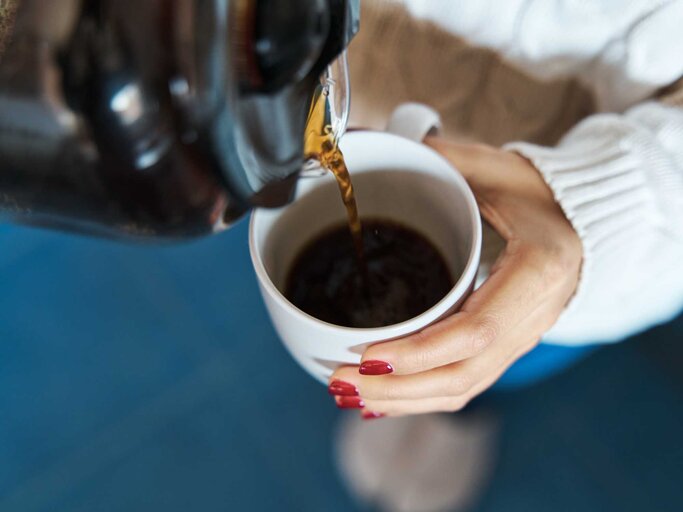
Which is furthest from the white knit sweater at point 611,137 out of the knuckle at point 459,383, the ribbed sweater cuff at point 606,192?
the knuckle at point 459,383

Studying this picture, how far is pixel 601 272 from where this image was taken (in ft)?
1.43

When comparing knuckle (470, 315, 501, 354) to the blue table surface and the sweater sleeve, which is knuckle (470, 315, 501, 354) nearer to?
the sweater sleeve

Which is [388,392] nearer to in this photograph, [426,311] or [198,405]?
[426,311]

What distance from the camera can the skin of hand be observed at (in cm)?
34

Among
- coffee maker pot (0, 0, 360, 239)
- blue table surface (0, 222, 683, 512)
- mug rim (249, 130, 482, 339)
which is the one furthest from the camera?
blue table surface (0, 222, 683, 512)

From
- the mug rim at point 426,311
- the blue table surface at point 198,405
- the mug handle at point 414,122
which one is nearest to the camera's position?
the mug rim at point 426,311

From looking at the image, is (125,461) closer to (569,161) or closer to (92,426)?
(92,426)

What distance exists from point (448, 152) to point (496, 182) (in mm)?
37

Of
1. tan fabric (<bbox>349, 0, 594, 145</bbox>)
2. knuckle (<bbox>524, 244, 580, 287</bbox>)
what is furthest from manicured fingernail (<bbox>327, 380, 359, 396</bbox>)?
tan fabric (<bbox>349, 0, 594, 145</bbox>)

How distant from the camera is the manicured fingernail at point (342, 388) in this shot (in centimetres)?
36

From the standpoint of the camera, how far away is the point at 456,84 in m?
0.53

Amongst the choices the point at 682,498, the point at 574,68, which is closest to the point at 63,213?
the point at 574,68

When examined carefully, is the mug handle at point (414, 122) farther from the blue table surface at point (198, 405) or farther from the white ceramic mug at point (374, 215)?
the blue table surface at point (198, 405)

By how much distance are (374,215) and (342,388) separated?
5.3 inches
